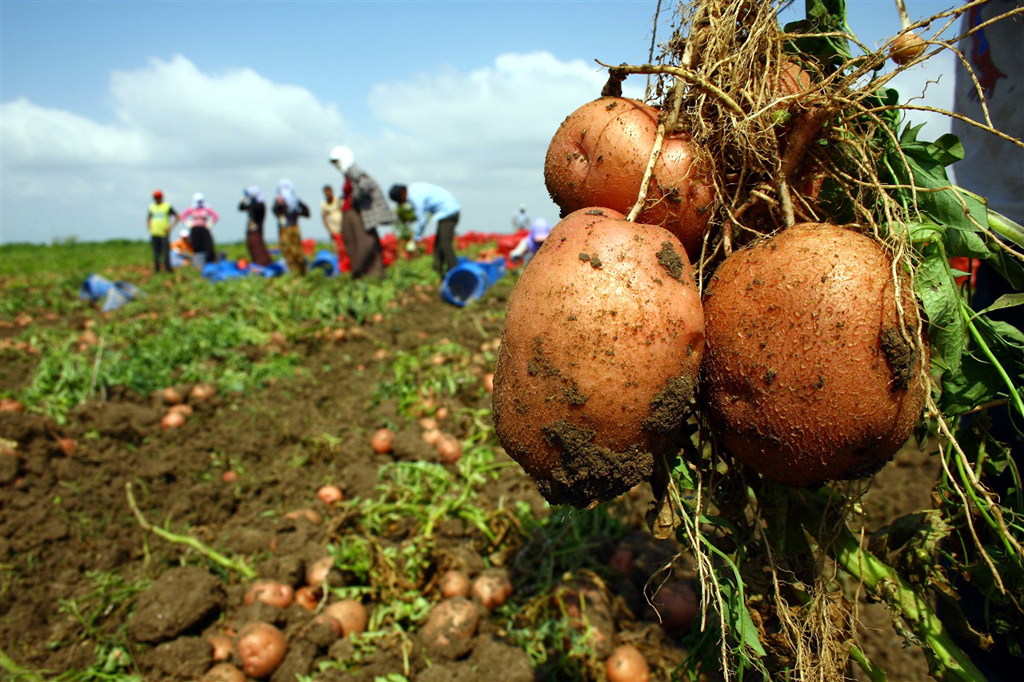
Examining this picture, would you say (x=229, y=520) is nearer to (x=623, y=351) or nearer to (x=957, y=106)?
(x=623, y=351)

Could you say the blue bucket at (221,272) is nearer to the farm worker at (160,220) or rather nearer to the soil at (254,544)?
the farm worker at (160,220)

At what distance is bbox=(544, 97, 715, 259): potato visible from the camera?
146cm

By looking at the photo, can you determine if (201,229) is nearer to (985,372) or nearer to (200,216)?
(200,216)

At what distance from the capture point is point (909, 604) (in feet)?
5.15

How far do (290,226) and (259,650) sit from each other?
10672 mm

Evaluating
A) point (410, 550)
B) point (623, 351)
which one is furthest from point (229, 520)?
point (623, 351)

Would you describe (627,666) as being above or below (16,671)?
below

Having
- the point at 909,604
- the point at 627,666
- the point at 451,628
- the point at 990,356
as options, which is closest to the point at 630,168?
the point at 990,356

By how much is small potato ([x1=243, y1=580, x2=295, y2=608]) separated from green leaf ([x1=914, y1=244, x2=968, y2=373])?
3082 millimetres

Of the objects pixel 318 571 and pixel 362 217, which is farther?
pixel 362 217

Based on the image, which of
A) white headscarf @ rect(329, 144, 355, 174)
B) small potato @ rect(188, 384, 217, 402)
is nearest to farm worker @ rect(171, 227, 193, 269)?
white headscarf @ rect(329, 144, 355, 174)

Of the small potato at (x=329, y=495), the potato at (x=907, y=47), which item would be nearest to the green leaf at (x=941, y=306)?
the potato at (x=907, y=47)

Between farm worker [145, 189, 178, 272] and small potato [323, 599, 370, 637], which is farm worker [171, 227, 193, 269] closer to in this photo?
farm worker [145, 189, 178, 272]

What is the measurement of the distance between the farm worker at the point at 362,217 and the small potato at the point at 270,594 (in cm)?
704
